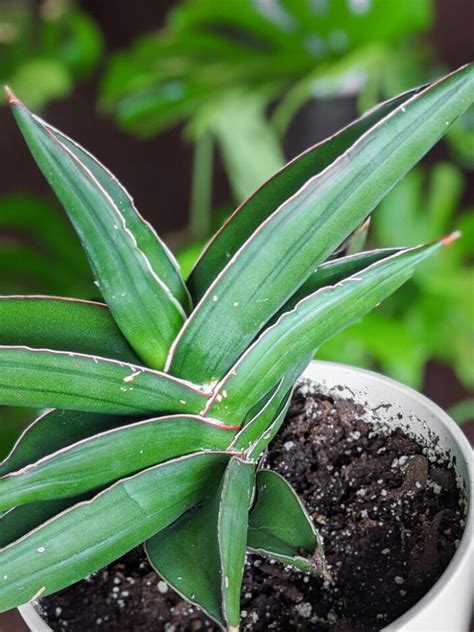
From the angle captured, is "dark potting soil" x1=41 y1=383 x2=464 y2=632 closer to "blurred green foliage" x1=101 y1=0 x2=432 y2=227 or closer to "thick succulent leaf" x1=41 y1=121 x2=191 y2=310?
"thick succulent leaf" x1=41 y1=121 x2=191 y2=310

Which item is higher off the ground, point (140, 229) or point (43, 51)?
point (43, 51)

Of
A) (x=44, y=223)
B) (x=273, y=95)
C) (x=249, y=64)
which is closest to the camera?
(x=44, y=223)

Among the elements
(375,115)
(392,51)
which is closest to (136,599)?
(375,115)

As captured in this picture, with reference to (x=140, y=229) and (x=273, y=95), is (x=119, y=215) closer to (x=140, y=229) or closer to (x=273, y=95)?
(x=140, y=229)

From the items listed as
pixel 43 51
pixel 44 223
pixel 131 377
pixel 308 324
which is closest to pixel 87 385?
pixel 131 377

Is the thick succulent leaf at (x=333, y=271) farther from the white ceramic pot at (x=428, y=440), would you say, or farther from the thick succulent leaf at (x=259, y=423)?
the white ceramic pot at (x=428, y=440)

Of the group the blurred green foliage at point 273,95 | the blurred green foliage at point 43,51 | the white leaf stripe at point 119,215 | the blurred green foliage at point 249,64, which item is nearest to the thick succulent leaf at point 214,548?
the white leaf stripe at point 119,215
